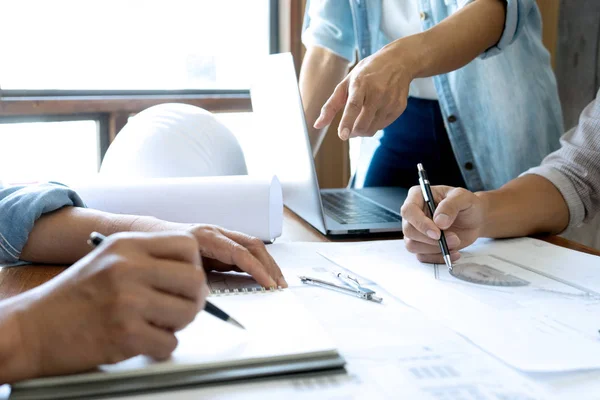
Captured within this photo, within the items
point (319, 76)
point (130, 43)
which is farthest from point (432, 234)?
point (130, 43)

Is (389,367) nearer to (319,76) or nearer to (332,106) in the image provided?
(332,106)

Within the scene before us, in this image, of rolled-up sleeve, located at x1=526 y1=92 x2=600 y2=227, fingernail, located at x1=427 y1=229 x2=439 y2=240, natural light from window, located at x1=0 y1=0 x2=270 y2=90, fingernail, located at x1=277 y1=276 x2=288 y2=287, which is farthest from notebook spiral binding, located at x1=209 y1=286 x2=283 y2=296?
natural light from window, located at x1=0 y1=0 x2=270 y2=90

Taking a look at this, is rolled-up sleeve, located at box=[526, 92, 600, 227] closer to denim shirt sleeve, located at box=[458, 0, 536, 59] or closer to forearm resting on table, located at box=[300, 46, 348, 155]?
denim shirt sleeve, located at box=[458, 0, 536, 59]

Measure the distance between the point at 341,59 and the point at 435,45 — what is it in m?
0.63

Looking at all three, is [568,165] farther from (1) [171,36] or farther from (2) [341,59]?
(1) [171,36]

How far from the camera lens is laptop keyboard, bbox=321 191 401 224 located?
1.07 metres

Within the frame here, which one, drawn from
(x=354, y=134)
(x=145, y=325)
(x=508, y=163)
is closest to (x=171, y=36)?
(x=508, y=163)

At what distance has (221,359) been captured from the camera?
0.48 metres

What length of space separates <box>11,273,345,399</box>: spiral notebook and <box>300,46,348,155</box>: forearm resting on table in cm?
103

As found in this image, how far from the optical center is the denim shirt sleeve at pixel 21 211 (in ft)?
2.60

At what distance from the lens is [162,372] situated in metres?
0.46

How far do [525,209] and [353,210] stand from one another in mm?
301

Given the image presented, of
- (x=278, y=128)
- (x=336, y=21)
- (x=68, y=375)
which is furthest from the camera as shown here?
(x=336, y=21)

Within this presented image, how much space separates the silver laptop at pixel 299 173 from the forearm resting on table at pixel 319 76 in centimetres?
23
